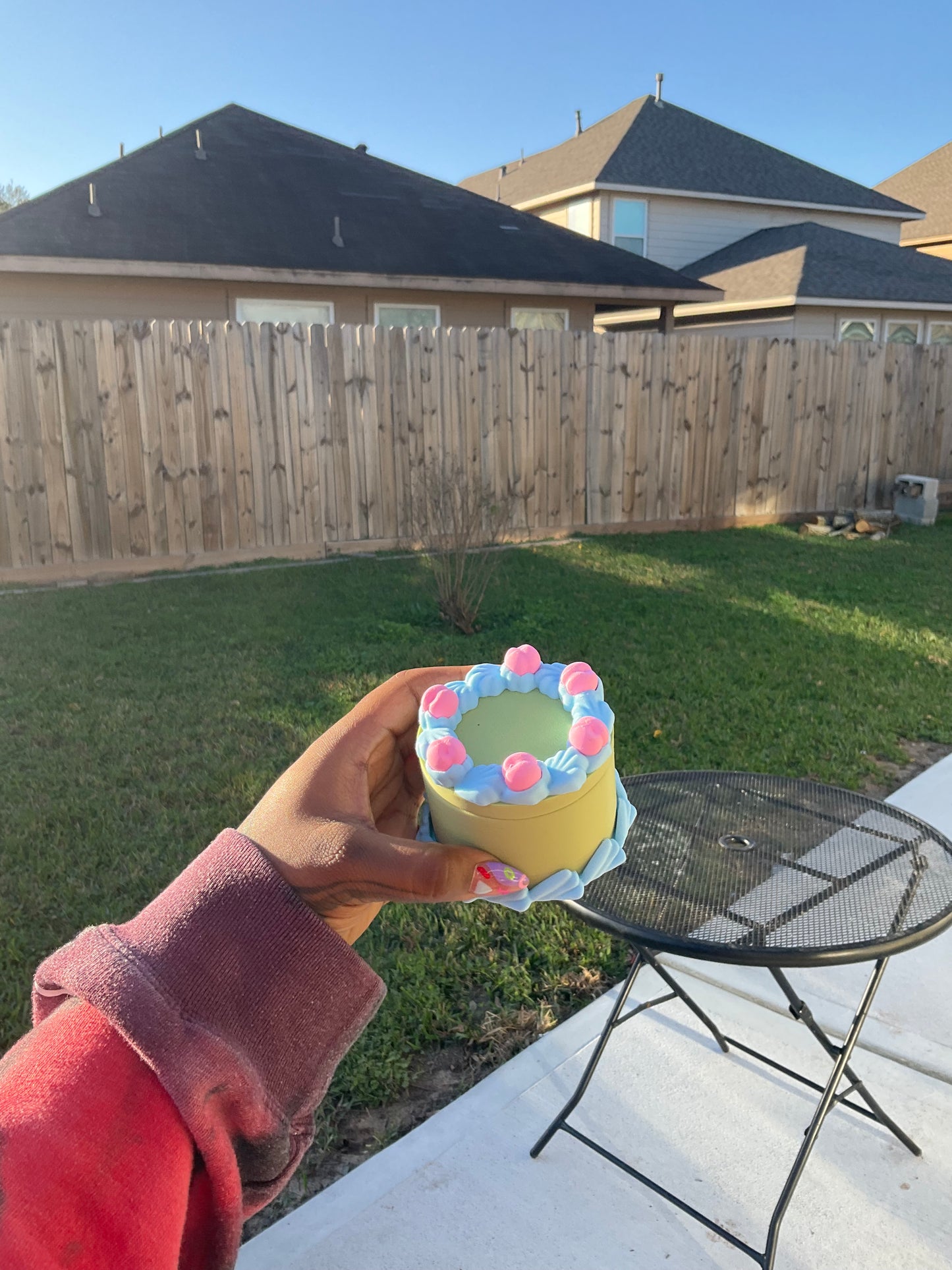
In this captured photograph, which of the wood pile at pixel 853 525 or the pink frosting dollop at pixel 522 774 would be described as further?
the wood pile at pixel 853 525

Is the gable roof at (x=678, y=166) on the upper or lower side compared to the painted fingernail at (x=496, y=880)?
upper

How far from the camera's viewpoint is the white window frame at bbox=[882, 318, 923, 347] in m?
18.3

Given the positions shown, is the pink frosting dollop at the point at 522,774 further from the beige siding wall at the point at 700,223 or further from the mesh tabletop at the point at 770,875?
the beige siding wall at the point at 700,223

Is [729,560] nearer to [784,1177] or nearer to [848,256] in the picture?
[784,1177]

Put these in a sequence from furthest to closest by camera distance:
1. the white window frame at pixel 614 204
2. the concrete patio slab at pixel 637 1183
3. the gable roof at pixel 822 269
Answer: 1. the white window frame at pixel 614 204
2. the gable roof at pixel 822 269
3. the concrete patio slab at pixel 637 1183

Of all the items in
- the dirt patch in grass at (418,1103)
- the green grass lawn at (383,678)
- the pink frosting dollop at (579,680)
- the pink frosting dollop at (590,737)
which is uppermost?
the pink frosting dollop at (579,680)

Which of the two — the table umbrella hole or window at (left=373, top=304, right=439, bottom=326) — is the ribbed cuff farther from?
window at (left=373, top=304, right=439, bottom=326)

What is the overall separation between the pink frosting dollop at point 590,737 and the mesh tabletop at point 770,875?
1.96 feet

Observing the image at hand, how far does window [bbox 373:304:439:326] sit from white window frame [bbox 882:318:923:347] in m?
10.3

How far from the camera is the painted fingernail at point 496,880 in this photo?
1.05 meters

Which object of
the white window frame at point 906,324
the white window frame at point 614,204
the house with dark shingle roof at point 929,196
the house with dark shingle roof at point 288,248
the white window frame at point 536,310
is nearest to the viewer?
the house with dark shingle roof at point 288,248

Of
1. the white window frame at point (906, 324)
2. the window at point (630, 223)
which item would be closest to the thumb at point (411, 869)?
the white window frame at point (906, 324)

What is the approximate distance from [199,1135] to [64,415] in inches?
302

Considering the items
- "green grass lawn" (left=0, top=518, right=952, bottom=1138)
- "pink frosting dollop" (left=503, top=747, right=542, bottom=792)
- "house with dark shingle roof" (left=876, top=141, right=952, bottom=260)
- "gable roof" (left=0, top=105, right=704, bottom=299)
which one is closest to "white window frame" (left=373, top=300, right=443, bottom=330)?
"gable roof" (left=0, top=105, right=704, bottom=299)
